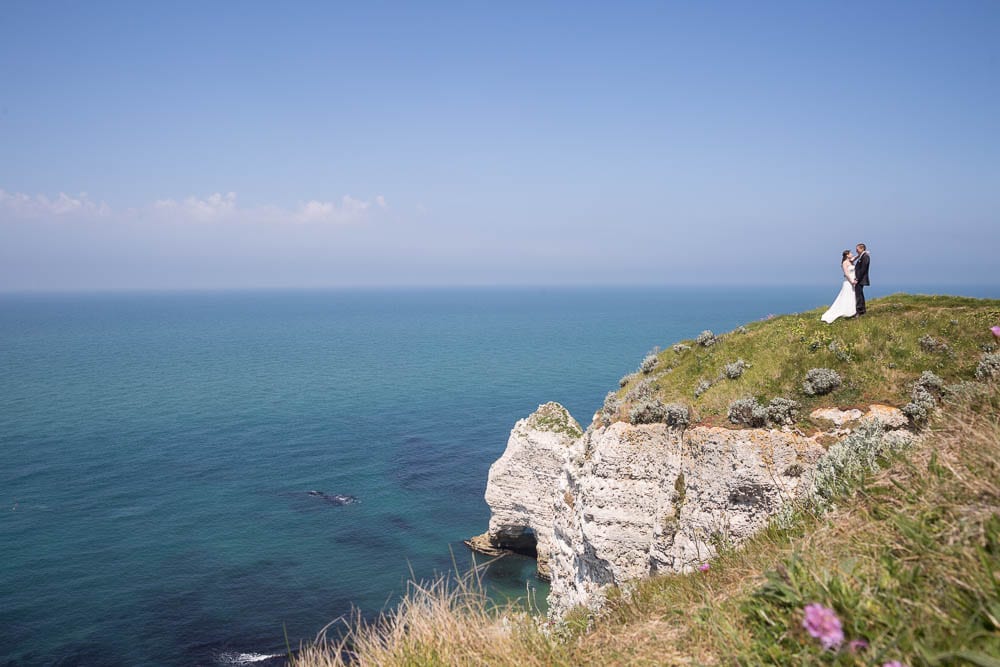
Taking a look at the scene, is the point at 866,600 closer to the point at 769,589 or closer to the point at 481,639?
the point at 769,589

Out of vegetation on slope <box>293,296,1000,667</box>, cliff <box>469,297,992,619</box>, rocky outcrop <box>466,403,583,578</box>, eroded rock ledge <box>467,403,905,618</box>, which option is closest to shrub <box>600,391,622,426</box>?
cliff <box>469,297,992,619</box>

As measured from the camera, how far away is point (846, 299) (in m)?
18.4

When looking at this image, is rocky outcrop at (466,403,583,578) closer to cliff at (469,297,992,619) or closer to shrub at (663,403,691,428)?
cliff at (469,297,992,619)

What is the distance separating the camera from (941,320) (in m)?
16.1

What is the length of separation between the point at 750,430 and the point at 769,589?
10.3 metres

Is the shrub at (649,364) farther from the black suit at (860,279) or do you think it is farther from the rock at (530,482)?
the rock at (530,482)

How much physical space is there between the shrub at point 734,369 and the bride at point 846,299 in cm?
361

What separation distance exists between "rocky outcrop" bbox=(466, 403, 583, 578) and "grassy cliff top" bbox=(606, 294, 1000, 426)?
18.3 m

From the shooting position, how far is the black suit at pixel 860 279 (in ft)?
57.6

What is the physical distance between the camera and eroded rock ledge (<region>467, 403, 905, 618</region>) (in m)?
13.9

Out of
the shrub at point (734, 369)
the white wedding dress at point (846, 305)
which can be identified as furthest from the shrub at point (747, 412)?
the white wedding dress at point (846, 305)

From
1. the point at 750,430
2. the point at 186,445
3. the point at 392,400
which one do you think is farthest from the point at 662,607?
the point at 392,400

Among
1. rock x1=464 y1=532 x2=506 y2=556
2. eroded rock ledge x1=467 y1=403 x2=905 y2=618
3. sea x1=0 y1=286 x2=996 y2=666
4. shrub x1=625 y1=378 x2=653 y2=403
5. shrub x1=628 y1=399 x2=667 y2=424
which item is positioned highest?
shrub x1=625 y1=378 x2=653 y2=403

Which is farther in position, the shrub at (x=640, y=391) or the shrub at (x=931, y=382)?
the shrub at (x=640, y=391)
